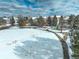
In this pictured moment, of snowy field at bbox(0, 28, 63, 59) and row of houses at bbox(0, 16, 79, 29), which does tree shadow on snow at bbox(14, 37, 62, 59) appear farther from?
row of houses at bbox(0, 16, 79, 29)

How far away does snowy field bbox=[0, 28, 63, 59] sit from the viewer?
8.28 ft

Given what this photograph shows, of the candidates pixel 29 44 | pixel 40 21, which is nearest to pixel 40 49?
pixel 29 44

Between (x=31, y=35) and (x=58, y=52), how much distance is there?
53 cm

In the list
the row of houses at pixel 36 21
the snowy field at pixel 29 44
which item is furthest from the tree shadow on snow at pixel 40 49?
the row of houses at pixel 36 21

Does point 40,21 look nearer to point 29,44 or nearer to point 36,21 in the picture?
point 36,21

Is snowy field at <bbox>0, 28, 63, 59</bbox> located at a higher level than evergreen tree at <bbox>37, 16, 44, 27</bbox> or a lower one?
lower

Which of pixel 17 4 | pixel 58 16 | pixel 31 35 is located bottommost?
pixel 31 35

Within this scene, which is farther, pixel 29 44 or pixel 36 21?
pixel 29 44

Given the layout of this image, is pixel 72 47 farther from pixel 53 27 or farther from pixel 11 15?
pixel 11 15

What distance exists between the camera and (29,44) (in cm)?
284

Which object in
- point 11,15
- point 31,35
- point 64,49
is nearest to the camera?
point 11,15

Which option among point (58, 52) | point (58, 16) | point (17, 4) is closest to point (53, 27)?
point (58, 16)

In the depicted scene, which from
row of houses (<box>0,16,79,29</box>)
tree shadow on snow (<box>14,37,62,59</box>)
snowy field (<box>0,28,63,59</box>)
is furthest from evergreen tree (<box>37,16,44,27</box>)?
tree shadow on snow (<box>14,37,62,59</box>)

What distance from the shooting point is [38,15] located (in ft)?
8.60
